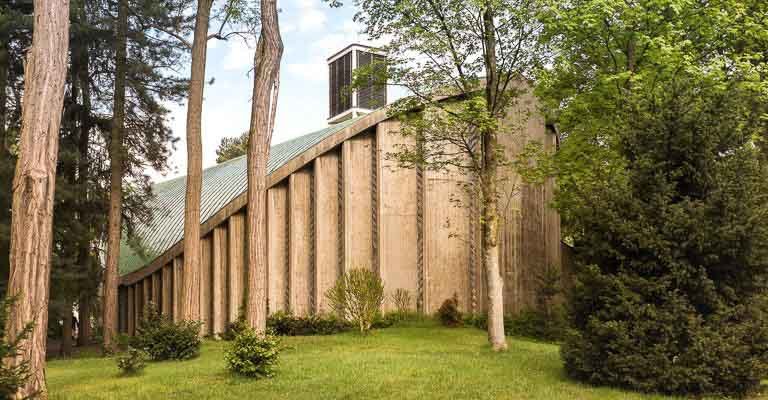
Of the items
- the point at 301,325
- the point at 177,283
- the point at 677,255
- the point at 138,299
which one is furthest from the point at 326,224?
the point at 677,255

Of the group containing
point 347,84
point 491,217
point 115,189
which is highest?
point 347,84

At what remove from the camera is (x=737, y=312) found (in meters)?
9.55

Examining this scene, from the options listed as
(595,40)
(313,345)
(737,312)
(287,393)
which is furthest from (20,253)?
(595,40)

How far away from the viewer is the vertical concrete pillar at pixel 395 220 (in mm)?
19406

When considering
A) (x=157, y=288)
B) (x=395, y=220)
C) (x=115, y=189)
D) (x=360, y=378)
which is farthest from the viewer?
(x=157, y=288)

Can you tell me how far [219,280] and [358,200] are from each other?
14.8 feet

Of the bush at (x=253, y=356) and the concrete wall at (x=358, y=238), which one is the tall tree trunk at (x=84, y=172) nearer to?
the concrete wall at (x=358, y=238)

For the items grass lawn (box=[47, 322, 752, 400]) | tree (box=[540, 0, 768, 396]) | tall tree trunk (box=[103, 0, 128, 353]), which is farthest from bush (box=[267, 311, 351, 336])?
tree (box=[540, 0, 768, 396])

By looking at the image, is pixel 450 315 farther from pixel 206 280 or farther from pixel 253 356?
pixel 253 356

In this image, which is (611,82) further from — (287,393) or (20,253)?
(20,253)

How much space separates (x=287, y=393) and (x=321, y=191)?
32.6ft

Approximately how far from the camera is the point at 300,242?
62.7ft

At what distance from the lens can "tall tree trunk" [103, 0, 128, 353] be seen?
18641mm

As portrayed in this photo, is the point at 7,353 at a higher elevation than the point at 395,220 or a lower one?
lower
